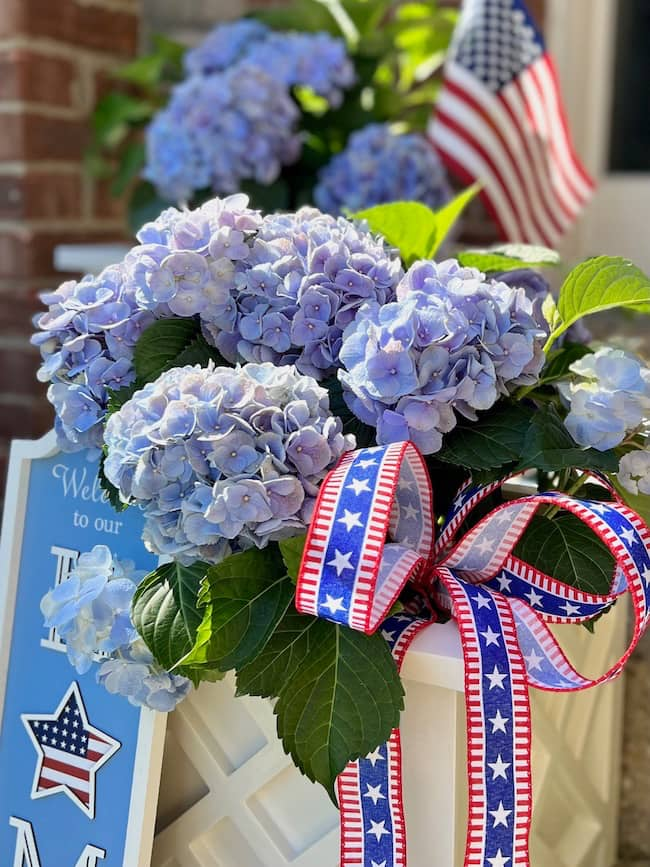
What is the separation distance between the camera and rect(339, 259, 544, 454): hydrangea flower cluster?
680mm

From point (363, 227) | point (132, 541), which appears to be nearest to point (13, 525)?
point (132, 541)

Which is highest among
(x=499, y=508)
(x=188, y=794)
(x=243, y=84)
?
(x=243, y=84)

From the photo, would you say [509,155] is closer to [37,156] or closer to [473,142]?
[473,142]

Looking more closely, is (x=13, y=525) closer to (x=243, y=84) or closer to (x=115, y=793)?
(x=115, y=793)

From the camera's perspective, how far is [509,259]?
898 mm

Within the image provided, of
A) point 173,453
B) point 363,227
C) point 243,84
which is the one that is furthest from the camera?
point 243,84

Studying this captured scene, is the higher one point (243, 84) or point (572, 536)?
point (243, 84)

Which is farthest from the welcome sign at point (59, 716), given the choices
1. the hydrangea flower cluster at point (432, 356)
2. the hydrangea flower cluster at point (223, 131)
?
the hydrangea flower cluster at point (223, 131)

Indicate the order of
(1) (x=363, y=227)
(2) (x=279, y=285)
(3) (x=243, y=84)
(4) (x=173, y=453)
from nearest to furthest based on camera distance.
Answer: (4) (x=173, y=453), (2) (x=279, y=285), (1) (x=363, y=227), (3) (x=243, y=84)

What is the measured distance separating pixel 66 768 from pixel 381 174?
943mm

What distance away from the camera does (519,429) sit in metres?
0.74

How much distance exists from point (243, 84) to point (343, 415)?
0.85m

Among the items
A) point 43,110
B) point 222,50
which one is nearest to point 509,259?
point 222,50

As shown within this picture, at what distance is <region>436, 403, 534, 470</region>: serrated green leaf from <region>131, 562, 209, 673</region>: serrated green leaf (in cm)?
19
